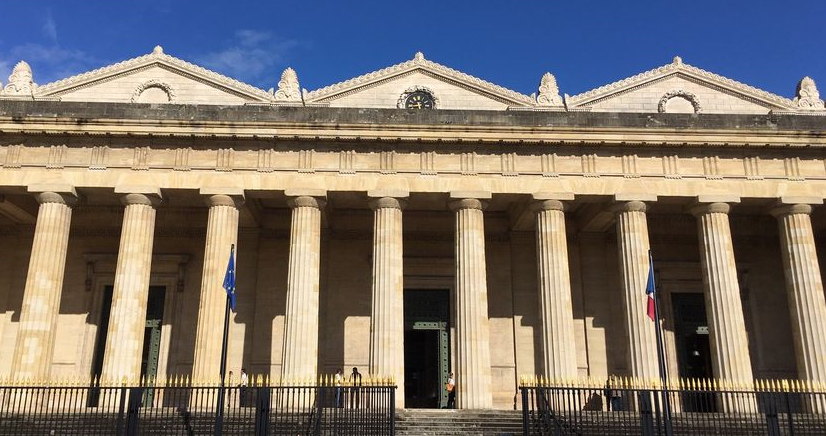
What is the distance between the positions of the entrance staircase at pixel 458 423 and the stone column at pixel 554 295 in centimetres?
232

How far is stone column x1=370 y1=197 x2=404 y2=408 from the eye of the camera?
1764 centimetres

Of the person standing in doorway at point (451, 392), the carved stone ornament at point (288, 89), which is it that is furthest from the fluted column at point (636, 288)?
the carved stone ornament at point (288, 89)

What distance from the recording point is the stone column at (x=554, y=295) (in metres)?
17.9

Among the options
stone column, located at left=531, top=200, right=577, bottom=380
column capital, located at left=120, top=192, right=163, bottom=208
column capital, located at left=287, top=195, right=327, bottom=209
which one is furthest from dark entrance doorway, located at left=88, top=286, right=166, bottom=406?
stone column, located at left=531, top=200, right=577, bottom=380

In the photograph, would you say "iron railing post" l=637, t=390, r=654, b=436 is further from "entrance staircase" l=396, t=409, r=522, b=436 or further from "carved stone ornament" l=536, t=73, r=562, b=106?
"carved stone ornament" l=536, t=73, r=562, b=106

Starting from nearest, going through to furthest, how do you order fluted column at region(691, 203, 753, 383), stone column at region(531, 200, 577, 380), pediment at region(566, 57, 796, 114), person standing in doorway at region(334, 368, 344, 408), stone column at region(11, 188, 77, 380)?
person standing in doorway at region(334, 368, 344, 408) < stone column at region(11, 188, 77, 380) < stone column at region(531, 200, 577, 380) < fluted column at region(691, 203, 753, 383) < pediment at region(566, 57, 796, 114)

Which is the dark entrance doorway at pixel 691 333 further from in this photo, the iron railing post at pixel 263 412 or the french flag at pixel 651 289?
the iron railing post at pixel 263 412

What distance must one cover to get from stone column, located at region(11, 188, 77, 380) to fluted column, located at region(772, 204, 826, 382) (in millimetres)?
19747

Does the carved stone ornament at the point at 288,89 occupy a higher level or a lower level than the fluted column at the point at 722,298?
higher

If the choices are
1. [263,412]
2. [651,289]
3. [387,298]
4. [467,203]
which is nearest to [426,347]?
[387,298]

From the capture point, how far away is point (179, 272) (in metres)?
22.3

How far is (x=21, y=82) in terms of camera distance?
31094 millimetres

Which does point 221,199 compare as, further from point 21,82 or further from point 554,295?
point 21,82

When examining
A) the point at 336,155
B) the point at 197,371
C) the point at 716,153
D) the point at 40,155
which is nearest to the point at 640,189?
the point at 716,153
